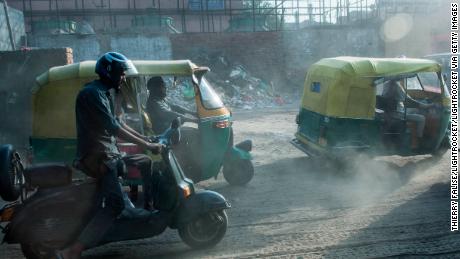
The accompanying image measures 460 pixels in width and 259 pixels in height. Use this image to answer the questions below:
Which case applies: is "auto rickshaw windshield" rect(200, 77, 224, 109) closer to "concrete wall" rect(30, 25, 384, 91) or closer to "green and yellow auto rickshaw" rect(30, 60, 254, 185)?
"green and yellow auto rickshaw" rect(30, 60, 254, 185)

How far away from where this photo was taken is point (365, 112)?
27.0 ft

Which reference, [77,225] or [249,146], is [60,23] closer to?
[249,146]

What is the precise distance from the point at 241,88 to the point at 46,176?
1953cm

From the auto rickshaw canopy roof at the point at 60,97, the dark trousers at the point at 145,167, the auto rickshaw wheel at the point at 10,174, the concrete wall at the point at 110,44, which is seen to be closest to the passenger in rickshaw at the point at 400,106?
the auto rickshaw canopy roof at the point at 60,97

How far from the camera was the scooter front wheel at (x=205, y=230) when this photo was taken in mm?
4844

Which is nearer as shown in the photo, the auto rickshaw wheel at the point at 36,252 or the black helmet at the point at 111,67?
the black helmet at the point at 111,67

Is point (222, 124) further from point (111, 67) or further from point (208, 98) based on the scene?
point (111, 67)

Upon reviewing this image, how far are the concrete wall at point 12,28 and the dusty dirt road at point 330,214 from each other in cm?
1099

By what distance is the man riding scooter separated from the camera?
3.99 metres

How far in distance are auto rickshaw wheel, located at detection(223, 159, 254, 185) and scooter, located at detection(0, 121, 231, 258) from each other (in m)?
2.78

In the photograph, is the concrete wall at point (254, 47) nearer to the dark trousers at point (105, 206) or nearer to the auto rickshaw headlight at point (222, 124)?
the auto rickshaw headlight at point (222, 124)

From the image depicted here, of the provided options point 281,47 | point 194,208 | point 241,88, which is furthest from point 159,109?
point 281,47

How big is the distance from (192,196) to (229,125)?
2567 millimetres

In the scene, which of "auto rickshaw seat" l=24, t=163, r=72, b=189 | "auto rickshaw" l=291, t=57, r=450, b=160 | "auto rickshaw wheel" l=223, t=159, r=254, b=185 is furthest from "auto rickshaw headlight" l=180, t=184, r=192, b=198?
"auto rickshaw" l=291, t=57, r=450, b=160
